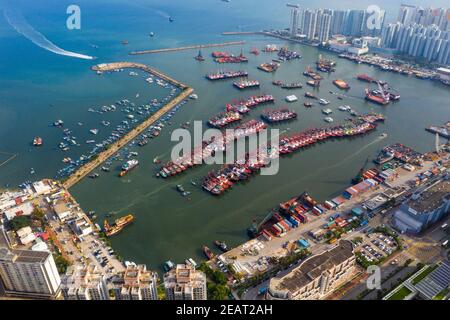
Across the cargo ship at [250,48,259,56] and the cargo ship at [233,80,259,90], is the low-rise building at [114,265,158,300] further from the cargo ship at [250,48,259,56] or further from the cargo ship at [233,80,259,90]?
the cargo ship at [250,48,259,56]

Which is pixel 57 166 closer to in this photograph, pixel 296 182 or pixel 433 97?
pixel 296 182

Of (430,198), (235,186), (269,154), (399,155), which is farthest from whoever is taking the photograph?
(399,155)


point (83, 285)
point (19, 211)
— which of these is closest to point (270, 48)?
point (19, 211)

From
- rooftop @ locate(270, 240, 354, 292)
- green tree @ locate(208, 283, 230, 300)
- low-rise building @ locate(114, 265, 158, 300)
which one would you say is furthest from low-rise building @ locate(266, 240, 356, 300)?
low-rise building @ locate(114, 265, 158, 300)

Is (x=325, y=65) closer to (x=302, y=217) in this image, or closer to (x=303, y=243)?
(x=302, y=217)

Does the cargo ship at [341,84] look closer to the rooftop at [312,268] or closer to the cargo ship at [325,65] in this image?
the cargo ship at [325,65]

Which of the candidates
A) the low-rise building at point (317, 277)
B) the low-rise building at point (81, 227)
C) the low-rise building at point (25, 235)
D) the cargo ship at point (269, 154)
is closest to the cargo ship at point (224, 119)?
the cargo ship at point (269, 154)
